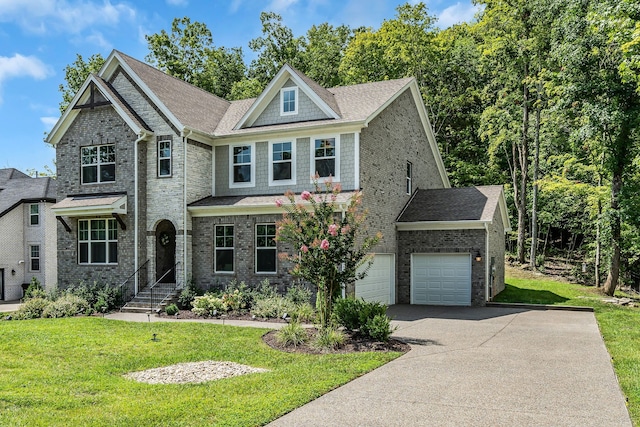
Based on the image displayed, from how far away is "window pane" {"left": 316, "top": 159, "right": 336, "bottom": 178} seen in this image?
17859mm

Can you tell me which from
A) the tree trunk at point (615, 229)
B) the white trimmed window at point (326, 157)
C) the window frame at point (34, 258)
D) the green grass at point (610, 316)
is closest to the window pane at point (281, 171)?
the white trimmed window at point (326, 157)

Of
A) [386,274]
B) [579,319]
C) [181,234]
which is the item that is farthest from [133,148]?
[579,319]

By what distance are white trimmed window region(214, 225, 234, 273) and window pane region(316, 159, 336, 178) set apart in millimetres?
3704

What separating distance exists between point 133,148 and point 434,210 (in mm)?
11469

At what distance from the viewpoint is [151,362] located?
9.91 m

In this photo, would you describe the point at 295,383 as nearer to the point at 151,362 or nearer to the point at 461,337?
the point at 151,362

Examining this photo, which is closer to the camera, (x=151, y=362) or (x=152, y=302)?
(x=151, y=362)

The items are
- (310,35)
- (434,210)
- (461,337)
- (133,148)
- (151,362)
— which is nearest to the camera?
(151,362)

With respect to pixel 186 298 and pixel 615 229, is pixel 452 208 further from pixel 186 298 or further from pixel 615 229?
pixel 186 298

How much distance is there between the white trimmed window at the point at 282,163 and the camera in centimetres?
1866

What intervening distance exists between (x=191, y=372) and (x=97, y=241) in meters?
12.6

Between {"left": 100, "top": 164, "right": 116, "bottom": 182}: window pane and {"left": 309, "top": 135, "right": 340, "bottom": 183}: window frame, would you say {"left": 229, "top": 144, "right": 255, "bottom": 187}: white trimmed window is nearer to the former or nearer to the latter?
{"left": 309, "top": 135, "right": 340, "bottom": 183}: window frame

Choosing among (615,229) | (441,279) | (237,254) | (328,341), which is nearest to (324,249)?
(328,341)

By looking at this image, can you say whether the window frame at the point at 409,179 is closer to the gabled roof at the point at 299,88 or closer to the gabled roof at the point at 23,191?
the gabled roof at the point at 299,88
